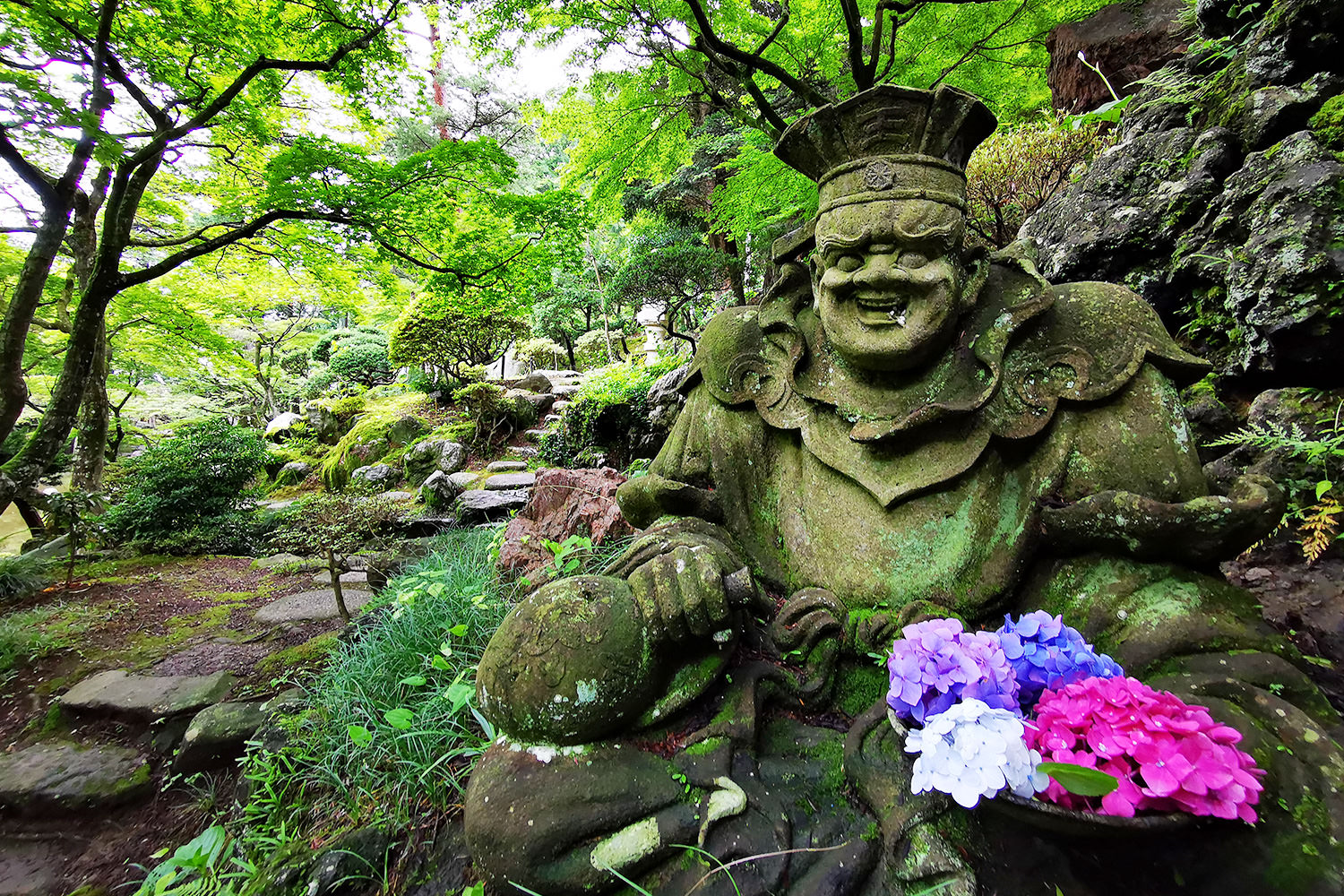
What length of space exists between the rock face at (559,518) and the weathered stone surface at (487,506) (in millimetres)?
1956

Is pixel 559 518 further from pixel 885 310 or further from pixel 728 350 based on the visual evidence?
pixel 885 310

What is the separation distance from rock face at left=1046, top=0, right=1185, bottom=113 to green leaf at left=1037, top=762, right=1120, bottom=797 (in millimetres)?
6935

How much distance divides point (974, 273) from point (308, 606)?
5419mm

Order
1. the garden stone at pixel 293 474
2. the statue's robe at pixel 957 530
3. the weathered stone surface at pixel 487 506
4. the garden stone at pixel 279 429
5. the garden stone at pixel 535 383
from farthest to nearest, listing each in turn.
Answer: the garden stone at pixel 279 429 < the garden stone at pixel 535 383 < the garden stone at pixel 293 474 < the weathered stone surface at pixel 487 506 < the statue's robe at pixel 957 530

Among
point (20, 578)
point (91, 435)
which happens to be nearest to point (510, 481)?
point (20, 578)

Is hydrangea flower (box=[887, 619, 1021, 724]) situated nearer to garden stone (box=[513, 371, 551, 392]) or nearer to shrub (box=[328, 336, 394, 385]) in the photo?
garden stone (box=[513, 371, 551, 392])

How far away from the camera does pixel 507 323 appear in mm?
11414

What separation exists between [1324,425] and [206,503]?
9695mm

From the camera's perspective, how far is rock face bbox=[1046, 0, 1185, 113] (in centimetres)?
545

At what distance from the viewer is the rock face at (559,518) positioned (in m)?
3.55

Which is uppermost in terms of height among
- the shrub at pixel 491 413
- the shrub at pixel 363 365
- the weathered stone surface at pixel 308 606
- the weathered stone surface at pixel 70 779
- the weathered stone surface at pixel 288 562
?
the shrub at pixel 363 365

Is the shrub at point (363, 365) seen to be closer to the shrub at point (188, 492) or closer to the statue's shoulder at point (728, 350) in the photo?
the shrub at point (188, 492)

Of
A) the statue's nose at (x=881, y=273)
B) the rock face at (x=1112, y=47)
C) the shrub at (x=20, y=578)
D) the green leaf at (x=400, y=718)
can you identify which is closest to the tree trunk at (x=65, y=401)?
the shrub at (x=20, y=578)

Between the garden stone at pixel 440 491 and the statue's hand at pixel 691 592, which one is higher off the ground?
the statue's hand at pixel 691 592
